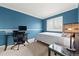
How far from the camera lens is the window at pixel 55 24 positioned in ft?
6.07

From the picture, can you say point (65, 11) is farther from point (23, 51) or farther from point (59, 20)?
point (23, 51)

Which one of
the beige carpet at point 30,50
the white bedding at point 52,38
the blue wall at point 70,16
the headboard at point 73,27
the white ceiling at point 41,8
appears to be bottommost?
the beige carpet at point 30,50

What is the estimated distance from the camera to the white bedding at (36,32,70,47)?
5.93 feet

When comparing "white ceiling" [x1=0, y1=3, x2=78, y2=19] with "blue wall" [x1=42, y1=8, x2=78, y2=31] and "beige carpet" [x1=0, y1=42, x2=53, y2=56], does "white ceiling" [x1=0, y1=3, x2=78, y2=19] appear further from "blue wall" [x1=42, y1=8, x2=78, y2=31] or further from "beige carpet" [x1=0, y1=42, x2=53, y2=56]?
"beige carpet" [x1=0, y1=42, x2=53, y2=56]

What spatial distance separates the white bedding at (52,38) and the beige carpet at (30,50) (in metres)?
0.12

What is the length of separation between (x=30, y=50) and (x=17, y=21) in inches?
24.1

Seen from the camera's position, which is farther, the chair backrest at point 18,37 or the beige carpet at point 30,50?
the chair backrest at point 18,37

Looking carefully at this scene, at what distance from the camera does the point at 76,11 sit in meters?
1.75

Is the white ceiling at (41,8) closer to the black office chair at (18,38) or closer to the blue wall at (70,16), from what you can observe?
the blue wall at (70,16)

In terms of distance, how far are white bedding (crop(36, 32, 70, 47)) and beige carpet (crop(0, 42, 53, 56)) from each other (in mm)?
120

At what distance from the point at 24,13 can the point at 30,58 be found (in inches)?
33.4

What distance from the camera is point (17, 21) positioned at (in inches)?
73.6

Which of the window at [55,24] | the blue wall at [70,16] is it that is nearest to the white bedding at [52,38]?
the window at [55,24]

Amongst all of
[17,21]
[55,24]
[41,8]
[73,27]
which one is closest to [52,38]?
[55,24]
